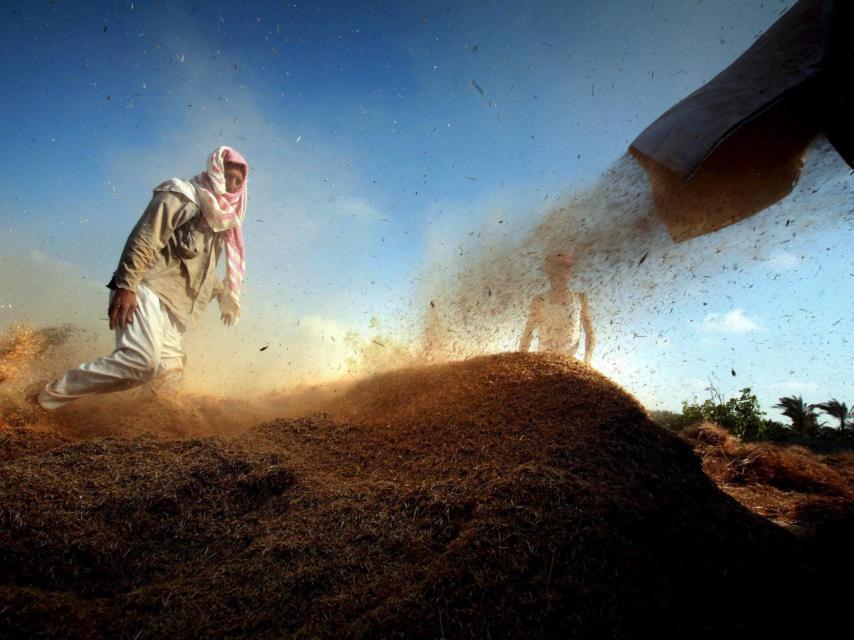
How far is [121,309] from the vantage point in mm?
4207

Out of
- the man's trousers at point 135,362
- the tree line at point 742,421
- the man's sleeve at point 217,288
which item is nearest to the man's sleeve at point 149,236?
the man's trousers at point 135,362

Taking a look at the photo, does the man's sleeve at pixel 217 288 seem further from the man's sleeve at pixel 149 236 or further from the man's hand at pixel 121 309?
the man's hand at pixel 121 309

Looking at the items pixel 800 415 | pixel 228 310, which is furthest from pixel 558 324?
pixel 800 415

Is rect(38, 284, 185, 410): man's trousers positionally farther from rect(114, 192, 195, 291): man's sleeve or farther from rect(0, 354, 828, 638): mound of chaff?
rect(0, 354, 828, 638): mound of chaff

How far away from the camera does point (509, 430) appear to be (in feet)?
9.89

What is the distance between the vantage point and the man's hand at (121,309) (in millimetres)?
A: 4184

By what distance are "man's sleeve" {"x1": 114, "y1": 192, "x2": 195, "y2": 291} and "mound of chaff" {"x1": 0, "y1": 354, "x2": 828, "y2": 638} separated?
1800 millimetres

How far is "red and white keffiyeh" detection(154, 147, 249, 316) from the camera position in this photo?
15.6 ft

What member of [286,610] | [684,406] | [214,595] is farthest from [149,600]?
[684,406]

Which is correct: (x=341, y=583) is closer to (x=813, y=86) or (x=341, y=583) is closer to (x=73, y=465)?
(x=73, y=465)

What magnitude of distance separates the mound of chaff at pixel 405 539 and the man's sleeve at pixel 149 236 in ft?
5.90

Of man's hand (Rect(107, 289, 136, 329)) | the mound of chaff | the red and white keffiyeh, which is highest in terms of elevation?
the red and white keffiyeh

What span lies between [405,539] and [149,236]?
3924 millimetres

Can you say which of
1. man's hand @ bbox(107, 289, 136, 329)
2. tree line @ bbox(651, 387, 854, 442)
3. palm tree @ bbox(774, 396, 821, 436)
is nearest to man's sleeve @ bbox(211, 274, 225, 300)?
man's hand @ bbox(107, 289, 136, 329)
